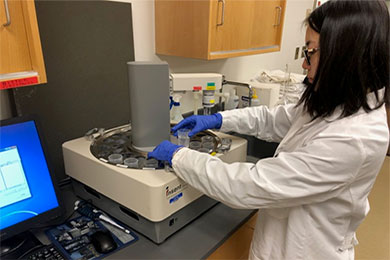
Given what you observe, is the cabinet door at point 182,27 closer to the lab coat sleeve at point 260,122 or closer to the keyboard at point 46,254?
the lab coat sleeve at point 260,122

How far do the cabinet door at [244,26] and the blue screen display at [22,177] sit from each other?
79cm

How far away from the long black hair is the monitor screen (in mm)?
817

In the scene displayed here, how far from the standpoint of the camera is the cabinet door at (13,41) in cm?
65

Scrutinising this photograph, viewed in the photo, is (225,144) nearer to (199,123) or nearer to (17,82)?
(199,123)

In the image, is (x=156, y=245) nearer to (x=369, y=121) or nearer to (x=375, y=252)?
(x=369, y=121)

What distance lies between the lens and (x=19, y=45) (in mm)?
684

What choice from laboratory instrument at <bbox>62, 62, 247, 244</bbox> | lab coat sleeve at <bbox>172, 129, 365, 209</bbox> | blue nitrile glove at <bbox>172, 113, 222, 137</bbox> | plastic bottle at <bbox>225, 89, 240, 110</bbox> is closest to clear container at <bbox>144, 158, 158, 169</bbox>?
laboratory instrument at <bbox>62, 62, 247, 244</bbox>

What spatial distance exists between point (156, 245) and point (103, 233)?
16cm

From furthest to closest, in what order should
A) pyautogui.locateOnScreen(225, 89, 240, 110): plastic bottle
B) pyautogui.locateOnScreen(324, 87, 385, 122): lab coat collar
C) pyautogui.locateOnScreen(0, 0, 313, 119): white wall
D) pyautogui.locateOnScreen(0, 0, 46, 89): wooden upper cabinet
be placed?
pyautogui.locateOnScreen(225, 89, 240, 110): plastic bottle, pyautogui.locateOnScreen(0, 0, 313, 119): white wall, pyautogui.locateOnScreen(324, 87, 385, 122): lab coat collar, pyautogui.locateOnScreen(0, 0, 46, 89): wooden upper cabinet

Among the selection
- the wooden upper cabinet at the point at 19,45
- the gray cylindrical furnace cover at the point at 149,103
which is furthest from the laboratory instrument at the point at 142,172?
the wooden upper cabinet at the point at 19,45

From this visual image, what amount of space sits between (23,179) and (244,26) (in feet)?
3.72

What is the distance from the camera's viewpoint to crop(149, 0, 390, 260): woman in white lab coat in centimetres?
72

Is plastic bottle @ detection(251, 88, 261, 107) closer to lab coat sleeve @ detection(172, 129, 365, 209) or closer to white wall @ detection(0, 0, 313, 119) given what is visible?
white wall @ detection(0, 0, 313, 119)

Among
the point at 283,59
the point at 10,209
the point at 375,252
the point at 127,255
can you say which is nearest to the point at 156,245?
the point at 127,255
